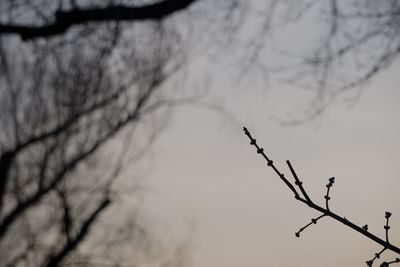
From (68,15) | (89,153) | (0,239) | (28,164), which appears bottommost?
(0,239)

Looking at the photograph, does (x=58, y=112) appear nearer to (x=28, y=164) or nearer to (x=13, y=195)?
(x=28, y=164)

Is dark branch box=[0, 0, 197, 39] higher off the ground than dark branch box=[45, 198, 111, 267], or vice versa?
dark branch box=[0, 0, 197, 39]

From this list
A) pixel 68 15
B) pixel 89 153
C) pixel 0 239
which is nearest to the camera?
pixel 68 15

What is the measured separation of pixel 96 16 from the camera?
4152mm

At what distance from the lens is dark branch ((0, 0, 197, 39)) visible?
4105 mm

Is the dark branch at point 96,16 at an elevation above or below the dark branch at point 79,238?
above

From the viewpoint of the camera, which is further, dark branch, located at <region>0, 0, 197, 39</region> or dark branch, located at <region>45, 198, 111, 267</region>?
dark branch, located at <region>45, 198, 111, 267</region>

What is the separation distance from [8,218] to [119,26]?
130 inches

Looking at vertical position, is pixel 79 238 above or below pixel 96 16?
below

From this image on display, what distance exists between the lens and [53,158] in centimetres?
705

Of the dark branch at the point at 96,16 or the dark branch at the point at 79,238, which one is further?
the dark branch at the point at 79,238

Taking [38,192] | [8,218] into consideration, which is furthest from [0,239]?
[38,192]

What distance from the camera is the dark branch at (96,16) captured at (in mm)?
4105

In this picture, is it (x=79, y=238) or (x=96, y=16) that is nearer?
(x=96, y=16)
